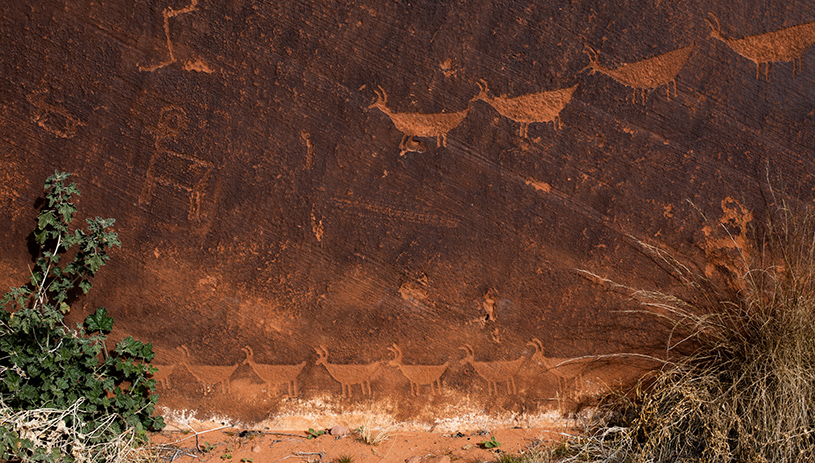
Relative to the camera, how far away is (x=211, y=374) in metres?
2.61

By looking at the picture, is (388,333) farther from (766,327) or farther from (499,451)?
(766,327)

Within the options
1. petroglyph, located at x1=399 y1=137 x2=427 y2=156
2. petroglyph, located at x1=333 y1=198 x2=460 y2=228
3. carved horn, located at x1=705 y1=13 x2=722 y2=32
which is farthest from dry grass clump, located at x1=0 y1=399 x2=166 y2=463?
carved horn, located at x1=705 y1=13 x2=722 y2=32

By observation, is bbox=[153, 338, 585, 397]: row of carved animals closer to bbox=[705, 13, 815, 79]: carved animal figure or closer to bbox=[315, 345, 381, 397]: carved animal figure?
bbox=[315, 345, 381, 397]: carved animal figure

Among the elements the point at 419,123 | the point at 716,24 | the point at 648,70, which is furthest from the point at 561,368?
the point at 716,24

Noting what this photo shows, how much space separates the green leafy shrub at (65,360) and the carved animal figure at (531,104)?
1761 millimetres

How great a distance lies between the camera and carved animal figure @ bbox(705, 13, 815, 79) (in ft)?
8.34

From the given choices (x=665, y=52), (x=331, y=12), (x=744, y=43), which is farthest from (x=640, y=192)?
(x=331, y=12)

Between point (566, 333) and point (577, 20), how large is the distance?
4.69 feet

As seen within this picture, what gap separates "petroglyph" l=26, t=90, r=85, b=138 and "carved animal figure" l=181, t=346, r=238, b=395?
3.61 feet

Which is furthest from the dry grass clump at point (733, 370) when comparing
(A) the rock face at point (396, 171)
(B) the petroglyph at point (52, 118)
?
(B) the petroglyph at point (52, 118)

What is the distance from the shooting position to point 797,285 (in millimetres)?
2420

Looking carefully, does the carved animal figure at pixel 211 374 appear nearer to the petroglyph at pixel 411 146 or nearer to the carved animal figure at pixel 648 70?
the petroglyph at pixel 411 146

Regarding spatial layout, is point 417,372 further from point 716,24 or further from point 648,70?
point 716,24

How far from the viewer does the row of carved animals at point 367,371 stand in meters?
2.61
